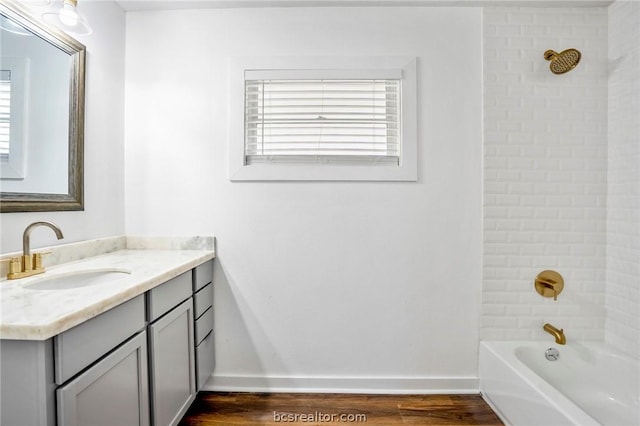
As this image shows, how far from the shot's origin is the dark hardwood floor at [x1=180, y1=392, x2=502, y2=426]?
1647mm

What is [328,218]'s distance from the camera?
1915mm

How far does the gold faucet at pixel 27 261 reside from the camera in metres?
1.24

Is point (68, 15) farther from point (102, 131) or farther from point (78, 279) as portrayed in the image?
point (78, 279)

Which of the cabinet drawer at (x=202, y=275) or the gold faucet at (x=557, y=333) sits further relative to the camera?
the gold faucet at (x=557, y=333)

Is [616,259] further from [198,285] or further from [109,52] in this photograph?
[109,52]

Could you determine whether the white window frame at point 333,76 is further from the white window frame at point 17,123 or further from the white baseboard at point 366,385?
the white baseboard at point 366,385

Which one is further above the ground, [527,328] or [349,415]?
[527,328]

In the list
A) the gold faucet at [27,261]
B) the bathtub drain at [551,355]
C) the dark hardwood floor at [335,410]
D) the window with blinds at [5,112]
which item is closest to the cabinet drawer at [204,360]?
the dark hardwood floor at [335,410]

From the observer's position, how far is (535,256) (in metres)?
1.89

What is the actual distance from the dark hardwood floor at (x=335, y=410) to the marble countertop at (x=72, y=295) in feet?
2.85

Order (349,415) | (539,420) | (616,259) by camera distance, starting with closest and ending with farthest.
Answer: (539,420) → (349,415) → (616,259)

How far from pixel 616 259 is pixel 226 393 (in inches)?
99.6

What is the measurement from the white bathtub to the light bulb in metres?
2.69

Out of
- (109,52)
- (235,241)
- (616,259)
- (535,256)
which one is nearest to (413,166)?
(535,256)
